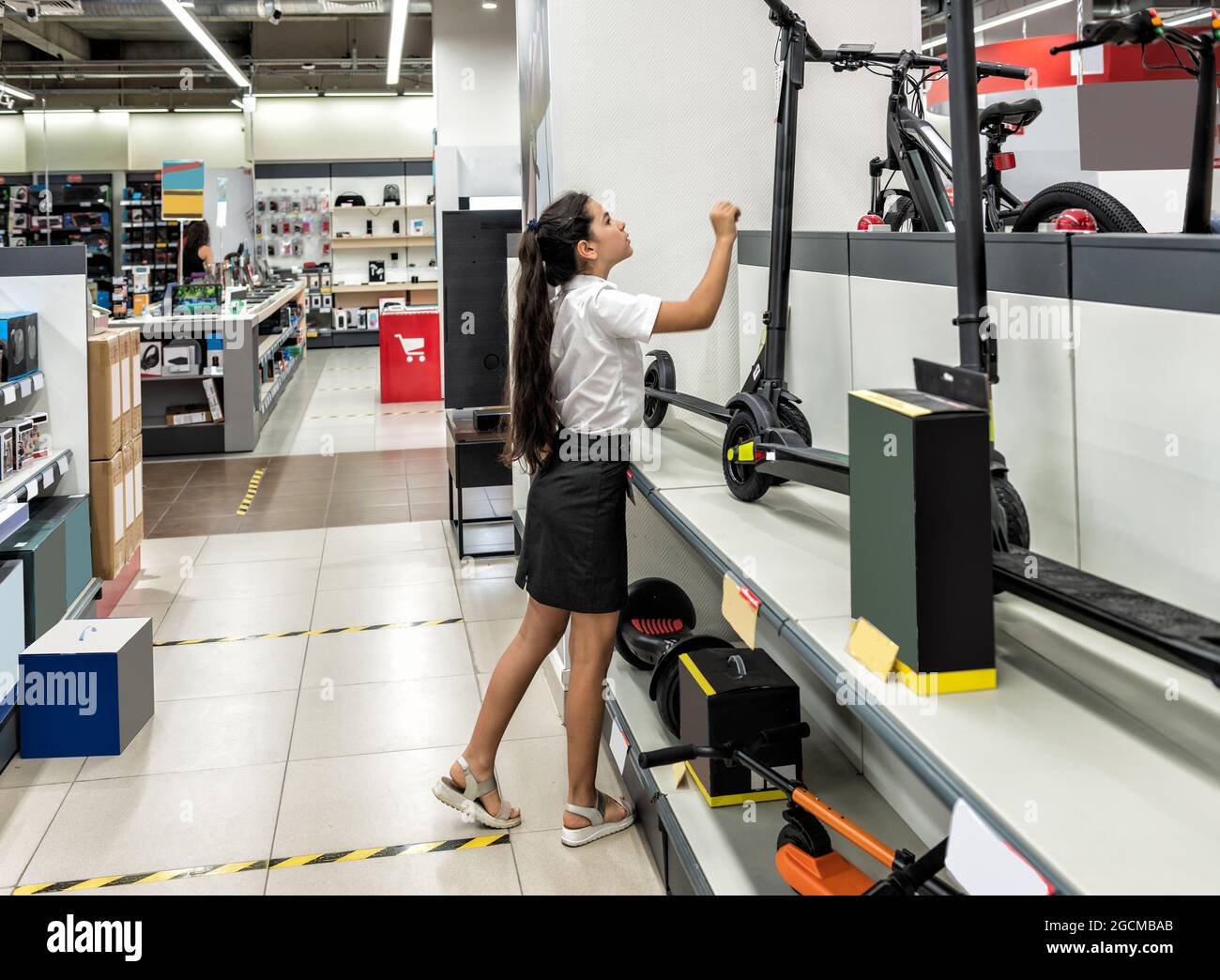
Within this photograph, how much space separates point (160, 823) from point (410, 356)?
30.1 ft

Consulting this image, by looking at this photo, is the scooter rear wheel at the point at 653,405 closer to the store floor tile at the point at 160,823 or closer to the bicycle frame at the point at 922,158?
the bicycle frame at the point at 922,158

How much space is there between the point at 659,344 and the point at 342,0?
959 cm

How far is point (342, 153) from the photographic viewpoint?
18.6 m

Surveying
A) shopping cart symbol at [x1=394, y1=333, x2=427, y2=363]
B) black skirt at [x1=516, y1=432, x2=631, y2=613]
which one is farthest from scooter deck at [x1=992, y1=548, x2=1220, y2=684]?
shopping cart symbol at [x1=394, y1=333, x2=427, y2=363]

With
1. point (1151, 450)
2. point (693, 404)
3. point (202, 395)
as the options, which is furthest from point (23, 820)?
point (202, 395)

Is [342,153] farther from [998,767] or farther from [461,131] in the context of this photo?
[998,767]

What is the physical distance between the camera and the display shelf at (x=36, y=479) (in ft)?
12.9

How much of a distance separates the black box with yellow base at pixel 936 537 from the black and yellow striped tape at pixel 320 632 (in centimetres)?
366

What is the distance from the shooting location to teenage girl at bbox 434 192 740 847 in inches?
109

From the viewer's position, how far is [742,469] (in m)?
2.77

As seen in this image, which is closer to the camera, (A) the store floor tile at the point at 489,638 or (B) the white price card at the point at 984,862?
(B) the white price card at the point at 984,862

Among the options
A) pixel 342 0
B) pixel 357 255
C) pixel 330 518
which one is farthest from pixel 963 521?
pixel 357 255

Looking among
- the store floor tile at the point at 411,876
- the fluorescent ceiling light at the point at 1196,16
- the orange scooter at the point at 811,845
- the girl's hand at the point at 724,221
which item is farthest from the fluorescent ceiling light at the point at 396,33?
the orange scooter at the point at 811,845

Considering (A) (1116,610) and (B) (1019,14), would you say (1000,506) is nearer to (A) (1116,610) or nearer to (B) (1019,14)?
(A) (1116,610)
